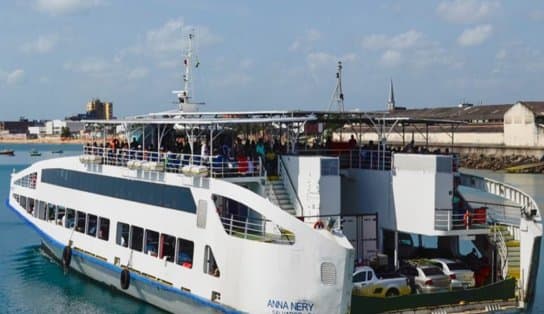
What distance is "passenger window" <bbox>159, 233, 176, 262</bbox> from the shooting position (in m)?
21.3

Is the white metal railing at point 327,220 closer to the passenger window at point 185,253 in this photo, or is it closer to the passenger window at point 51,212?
the passenger window at point 185,253

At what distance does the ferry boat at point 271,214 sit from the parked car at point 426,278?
0.51 m

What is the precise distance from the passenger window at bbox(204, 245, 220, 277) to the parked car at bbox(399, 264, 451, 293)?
15.6 feet

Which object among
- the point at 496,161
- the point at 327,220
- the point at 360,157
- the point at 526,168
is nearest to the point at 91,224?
the point at 360,157

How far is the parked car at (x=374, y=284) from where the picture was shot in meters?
18.4

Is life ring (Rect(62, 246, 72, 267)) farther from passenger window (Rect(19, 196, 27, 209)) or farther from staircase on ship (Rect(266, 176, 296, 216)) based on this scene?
staircase on ship (Rect(266, 176, 296, 216))

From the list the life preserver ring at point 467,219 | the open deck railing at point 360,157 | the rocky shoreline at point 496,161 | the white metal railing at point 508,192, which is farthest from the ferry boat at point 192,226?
the rocky shoreline at point 496,161

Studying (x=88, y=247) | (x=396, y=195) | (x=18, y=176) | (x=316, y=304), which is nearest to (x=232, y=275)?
(x=316, y=304)

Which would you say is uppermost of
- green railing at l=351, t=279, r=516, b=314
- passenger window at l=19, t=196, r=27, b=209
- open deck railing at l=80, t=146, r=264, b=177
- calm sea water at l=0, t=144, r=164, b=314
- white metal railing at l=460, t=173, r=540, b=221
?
open deck railing at l=80, t=146, r=264, b=177

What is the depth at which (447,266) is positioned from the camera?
66.4ft

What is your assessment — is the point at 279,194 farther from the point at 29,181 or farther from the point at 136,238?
the point at 29,181

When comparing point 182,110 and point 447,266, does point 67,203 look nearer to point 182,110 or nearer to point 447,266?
point 182,110

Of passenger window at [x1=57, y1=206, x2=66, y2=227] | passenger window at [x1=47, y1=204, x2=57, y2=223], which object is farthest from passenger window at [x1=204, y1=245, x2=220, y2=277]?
passenger window at [x1=47, y1=204, x2=57, y2=223]

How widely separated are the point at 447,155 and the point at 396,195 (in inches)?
65.8
